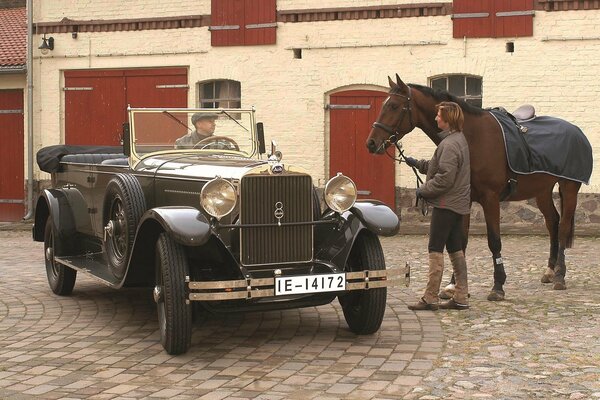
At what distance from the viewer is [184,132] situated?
29.5 ft

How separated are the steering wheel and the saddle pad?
2599 mm

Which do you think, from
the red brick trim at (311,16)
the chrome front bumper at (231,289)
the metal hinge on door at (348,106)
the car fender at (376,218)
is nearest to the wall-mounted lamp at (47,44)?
the red brick trim at (311,16)

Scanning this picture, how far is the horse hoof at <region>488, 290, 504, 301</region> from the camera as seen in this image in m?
9.11

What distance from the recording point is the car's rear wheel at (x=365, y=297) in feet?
24.5

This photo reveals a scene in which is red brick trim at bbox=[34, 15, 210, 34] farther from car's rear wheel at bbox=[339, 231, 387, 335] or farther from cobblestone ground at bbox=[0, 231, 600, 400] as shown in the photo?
car's rear wheel at bbox=[339, 231, 387, 335]

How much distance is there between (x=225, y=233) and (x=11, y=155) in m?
15.0

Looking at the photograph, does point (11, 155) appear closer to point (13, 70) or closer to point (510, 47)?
point (13, 70)

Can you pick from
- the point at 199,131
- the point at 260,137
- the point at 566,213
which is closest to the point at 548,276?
the point at 566,213

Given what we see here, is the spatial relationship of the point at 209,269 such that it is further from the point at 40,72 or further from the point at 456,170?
the point at 40,72

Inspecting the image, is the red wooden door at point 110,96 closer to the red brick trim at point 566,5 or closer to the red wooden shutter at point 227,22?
the red wooden shutter at point 227,22

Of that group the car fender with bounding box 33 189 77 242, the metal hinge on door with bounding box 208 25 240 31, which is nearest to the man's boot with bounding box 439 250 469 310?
the car fender with bounding box 33 189 77 242

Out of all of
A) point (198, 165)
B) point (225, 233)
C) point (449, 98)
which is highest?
point (449, 98)

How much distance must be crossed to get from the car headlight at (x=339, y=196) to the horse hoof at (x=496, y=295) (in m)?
2.23

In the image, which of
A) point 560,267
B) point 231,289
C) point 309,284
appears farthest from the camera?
point 560,267
